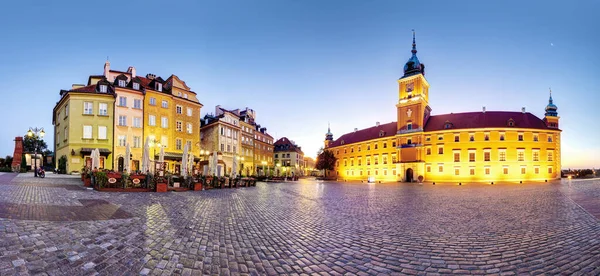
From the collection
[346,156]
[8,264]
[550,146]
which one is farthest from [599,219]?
[346,156]

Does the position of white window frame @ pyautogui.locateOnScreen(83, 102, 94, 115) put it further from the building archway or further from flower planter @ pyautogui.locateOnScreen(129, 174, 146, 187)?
the building archway

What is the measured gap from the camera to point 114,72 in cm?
4034

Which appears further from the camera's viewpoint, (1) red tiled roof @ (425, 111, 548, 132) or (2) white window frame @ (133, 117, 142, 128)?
(1) red tiled roof @ (425, 111, 548, 132)

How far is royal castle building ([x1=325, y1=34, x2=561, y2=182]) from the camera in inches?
1998

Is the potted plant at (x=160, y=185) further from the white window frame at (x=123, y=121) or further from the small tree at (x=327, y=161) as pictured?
the small tree at (x=327, y=161)

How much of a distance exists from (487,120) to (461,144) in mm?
7959

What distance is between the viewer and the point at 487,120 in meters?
54.4

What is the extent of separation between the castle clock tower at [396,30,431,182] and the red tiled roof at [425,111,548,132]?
128 inches

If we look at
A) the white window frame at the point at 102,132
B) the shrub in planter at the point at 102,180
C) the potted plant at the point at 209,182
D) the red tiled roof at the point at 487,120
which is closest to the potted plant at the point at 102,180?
the shrub in planter at the point at 102,180

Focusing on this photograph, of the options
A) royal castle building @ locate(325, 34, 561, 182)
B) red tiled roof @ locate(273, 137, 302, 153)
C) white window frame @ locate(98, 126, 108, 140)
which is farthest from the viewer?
red tiled roof @ locate(273, 137, 302, 153)

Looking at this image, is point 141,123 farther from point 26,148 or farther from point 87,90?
point 26,148

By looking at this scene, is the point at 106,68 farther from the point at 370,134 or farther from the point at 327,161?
the point at 370,134

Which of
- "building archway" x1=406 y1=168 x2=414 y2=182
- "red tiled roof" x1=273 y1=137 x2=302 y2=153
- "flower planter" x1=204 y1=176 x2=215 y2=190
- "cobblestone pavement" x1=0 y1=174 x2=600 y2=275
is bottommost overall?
"building archway" x1=406 y1=168 x2=414 y2=182

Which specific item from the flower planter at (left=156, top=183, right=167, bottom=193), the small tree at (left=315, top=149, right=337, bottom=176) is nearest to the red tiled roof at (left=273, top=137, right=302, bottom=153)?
the small tree at (left=315, top=149, right=337, bottom=176)
